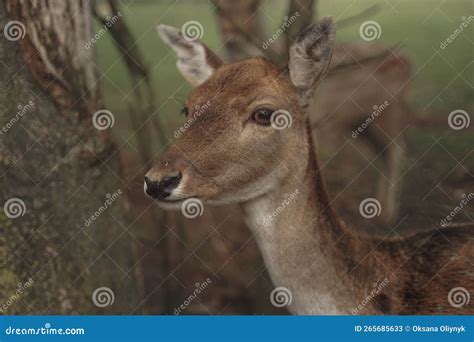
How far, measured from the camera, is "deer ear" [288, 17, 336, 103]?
4.77 meters

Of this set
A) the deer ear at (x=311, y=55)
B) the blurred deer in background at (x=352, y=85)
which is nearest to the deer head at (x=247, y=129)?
the deer ear at (x=311, y=55)

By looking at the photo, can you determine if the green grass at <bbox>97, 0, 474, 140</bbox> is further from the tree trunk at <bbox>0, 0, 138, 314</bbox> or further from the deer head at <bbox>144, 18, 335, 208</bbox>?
the deer head at <bbox>144, 18, 335, 208</bbox>

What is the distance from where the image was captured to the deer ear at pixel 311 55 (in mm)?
4773

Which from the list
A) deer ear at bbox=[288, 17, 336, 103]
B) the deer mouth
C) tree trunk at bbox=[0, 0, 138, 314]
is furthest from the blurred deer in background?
the deer mouth

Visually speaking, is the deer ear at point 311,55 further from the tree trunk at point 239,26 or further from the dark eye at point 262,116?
the tree trunk at point 239,26

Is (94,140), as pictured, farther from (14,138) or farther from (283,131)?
(283,131)

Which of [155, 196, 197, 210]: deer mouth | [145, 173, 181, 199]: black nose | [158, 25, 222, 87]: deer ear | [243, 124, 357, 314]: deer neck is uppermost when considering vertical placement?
[158, 25, 222, 87]: deer ear

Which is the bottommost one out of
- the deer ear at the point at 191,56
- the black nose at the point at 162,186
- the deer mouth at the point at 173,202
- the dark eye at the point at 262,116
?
the deer mouth at the point at 173,202

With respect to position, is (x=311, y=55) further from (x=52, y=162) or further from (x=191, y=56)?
(x=52, y=162)

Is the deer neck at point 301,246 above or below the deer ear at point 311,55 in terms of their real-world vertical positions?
below

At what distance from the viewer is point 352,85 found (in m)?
5.66

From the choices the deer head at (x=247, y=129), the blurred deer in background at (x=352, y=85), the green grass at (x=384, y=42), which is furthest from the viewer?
the blurred deer in background at (x=352, y=85)

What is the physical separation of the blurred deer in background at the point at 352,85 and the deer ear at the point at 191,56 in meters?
0.47

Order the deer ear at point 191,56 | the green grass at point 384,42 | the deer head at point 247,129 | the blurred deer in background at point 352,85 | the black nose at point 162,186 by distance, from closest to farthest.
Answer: the black nose at point 162,186
the deer head at point 247,129
the deer ear at point 191,56
the green grass at point 384,42
the blurred deer in background at point 352,85
